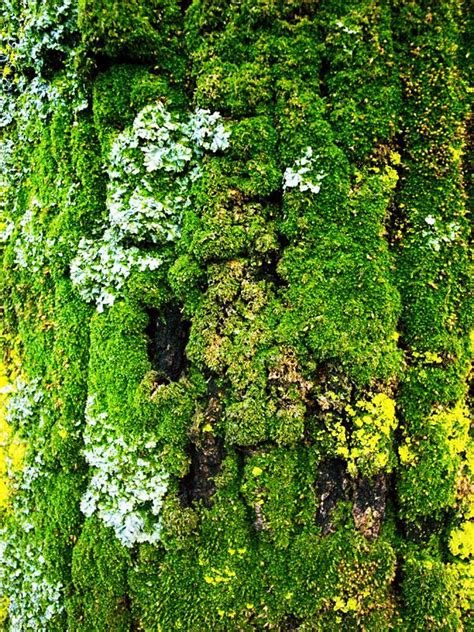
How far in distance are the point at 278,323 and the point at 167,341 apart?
614 mm

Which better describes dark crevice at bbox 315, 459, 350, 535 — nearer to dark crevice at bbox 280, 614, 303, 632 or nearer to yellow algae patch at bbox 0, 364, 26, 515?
dark crevice at bbox 280, 614, 303, 632

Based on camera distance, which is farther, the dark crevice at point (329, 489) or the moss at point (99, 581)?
the moss at point (99, 581)

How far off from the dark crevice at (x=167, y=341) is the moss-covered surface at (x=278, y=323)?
1cm

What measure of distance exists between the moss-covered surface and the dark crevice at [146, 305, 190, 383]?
1cm

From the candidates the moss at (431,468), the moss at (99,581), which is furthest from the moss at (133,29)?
the moss at (99,581)

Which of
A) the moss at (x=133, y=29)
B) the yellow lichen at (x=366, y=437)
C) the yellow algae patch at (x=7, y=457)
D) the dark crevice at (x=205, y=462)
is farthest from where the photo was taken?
the yellow algae patch at (x=7, y=457)

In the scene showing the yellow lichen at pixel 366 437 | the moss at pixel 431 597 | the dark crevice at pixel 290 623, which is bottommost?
the dark crevice at pixel 290 623

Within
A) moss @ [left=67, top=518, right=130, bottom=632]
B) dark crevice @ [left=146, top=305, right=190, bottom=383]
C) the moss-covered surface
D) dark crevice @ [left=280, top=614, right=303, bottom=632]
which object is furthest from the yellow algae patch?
dark crevice @ [left=280, top=614, right=303, bottom=632]

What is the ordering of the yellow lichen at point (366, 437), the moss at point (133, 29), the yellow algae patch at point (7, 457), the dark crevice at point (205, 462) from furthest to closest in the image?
the yellow algae patch at point (7, 457) → the moss at point (133, 29) → the dark crevice at point (205, 462) → the yellow lichen at point (366, 437)

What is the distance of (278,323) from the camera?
233 cm

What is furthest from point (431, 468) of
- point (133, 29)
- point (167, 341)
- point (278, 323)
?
point (133, 29)

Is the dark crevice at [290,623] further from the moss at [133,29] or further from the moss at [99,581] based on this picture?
the moss at [133,29]

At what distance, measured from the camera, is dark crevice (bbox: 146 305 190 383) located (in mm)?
2551

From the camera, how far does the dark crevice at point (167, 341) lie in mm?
2551
